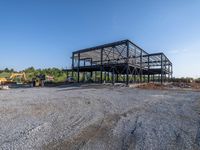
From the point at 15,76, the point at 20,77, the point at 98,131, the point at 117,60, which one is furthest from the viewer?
the point at 20,77

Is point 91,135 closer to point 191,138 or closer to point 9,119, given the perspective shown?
point 191,138

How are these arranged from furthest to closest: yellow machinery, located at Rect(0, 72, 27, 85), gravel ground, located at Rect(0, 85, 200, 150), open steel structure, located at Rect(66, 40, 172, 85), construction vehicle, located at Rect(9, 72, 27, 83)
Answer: construction vehicle, located at Rect(9, 72, 27, 83) < yellow machinery, located at Rect(0, 72, 27, 85) < open steel structure, located at Rect(66, 40, 172, 85) < gravel ground, located at Rect(0, 85, 200, 150)

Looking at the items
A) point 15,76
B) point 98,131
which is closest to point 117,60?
point 15,76

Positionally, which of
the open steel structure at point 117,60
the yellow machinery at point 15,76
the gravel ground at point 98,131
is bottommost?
the gravel ground at point 98,131

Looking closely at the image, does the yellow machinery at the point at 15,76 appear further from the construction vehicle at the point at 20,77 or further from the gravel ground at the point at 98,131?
the gravel ground at the point at 98,131

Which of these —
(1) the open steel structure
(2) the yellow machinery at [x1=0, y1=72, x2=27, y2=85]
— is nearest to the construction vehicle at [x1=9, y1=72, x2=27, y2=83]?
(2) the yellow machinery at [x1=0, y1=72, x2=27, y2=85]

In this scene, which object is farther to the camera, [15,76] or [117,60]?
[15,76]

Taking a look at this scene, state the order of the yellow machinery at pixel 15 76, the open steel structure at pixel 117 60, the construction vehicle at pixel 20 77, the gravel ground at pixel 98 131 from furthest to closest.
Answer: the construction vehicle at pixel 20 77
the yellow machinery at pixel 15 76
the open steel structure at pixel 117 60
the gravel ground at pixel 98 131

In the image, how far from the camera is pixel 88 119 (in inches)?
219

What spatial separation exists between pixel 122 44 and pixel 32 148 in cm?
1999

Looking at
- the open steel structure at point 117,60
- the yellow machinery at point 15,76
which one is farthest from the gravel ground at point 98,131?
the yellow machinery at point 15,76

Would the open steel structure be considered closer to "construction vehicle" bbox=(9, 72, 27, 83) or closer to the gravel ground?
"construction vehicle" bbox=(9, 72, 27, 83)

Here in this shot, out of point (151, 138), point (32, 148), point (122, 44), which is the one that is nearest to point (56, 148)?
point (32, 148)

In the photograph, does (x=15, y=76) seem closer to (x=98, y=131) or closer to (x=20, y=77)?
(x=20, y=77)
